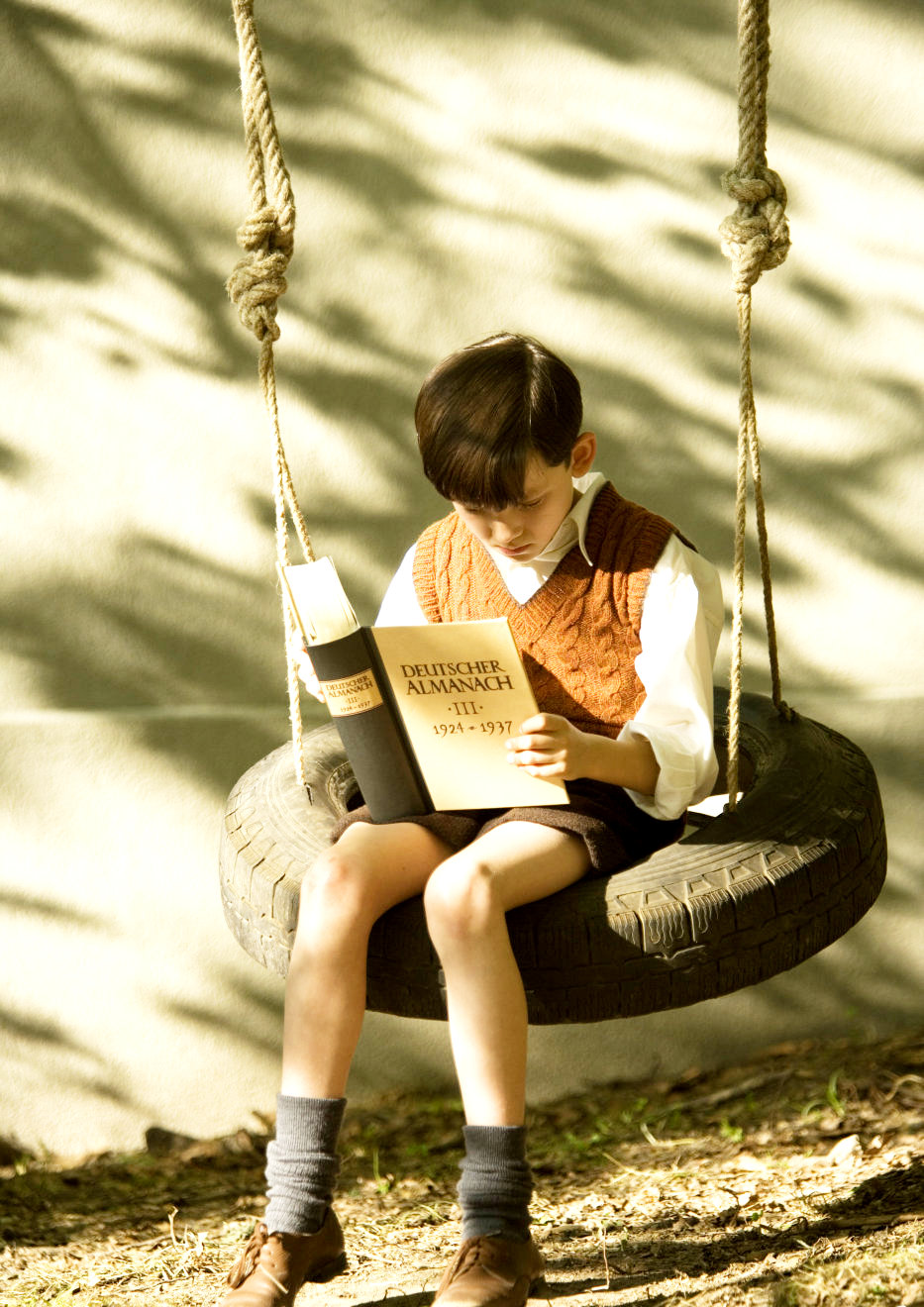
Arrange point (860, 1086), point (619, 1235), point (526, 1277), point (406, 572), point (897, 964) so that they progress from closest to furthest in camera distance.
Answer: point (526, 1277) → point (406, 572) → point (619, 1235) → point (860, 1086) → point (897, 964)

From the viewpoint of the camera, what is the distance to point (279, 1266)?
1929mm

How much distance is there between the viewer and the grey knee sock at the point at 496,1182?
6.23ft

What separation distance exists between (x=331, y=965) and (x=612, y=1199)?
1511mm

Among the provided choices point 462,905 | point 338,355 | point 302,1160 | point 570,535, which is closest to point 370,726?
point 462,905

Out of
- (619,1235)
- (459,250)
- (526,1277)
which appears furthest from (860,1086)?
(459,250)

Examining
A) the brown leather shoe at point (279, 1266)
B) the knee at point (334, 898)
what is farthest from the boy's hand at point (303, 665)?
the brown leather shoe at point (279, 1266)

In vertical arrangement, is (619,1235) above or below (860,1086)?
below

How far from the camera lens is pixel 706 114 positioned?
3201 millimetres

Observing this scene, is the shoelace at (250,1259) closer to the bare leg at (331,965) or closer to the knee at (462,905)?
the bare leg at (331,965)

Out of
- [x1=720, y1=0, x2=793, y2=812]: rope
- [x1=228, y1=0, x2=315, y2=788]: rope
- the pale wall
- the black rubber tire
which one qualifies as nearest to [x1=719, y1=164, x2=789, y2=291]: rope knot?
[x1=720, y1=0, x2=793, y2=812]: rope

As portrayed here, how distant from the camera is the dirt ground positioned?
99.1 inches

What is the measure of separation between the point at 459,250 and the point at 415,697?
1.60m

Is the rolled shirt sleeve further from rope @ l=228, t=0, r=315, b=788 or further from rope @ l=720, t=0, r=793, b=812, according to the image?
rope @ l=228, t=0, r=315, b=788

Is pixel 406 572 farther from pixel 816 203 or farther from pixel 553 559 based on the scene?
pixel 816 203
